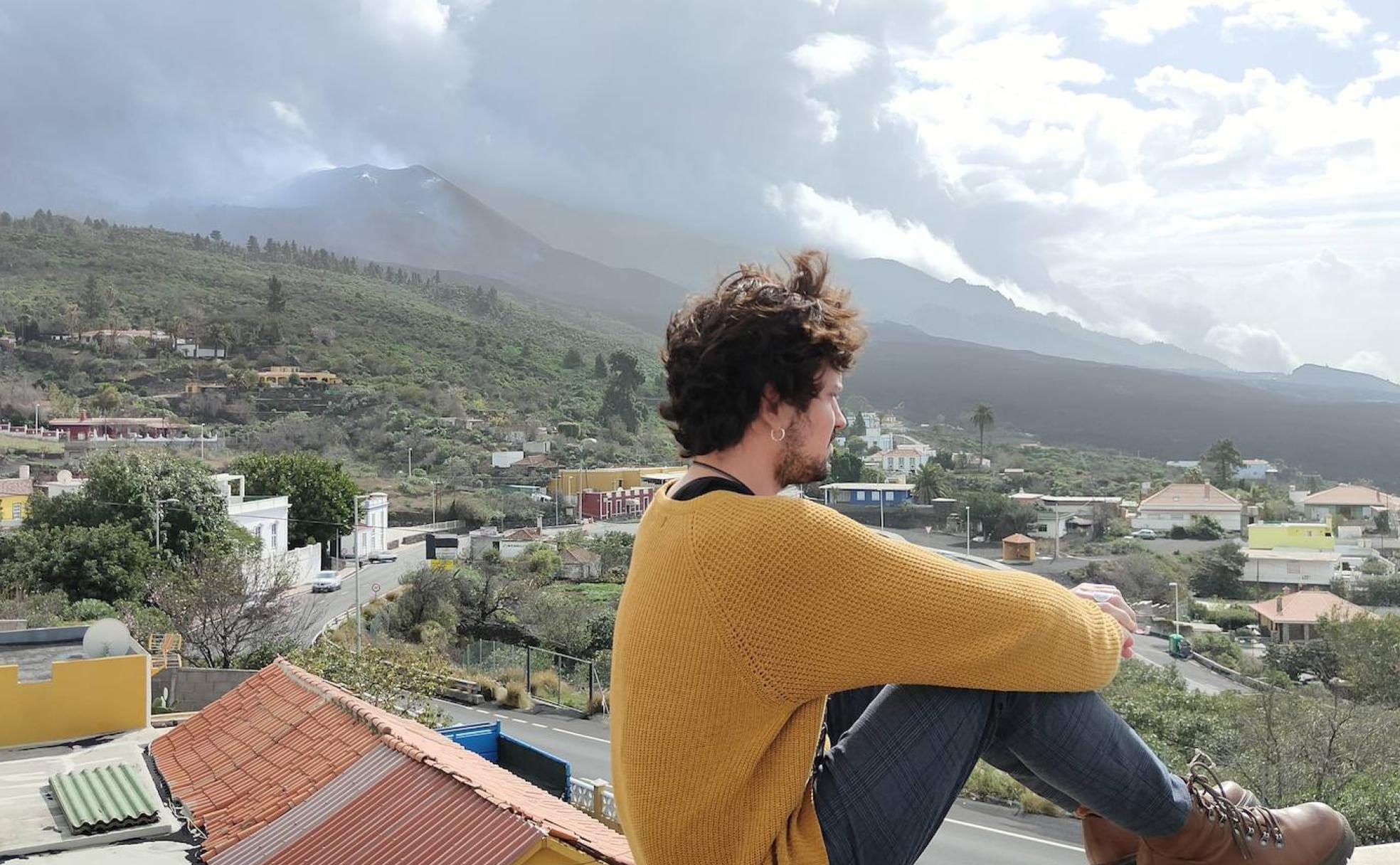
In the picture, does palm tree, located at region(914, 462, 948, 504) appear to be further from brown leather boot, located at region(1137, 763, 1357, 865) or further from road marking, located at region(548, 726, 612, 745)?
brown leather boot, located at region(1137, 763, 1357, 865)

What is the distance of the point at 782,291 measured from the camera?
124cm

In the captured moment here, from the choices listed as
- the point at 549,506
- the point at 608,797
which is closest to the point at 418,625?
the point at 608,797

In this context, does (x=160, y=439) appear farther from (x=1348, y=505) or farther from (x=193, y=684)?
(x=1348, y=505)

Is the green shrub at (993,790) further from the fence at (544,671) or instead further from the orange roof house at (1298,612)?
the orange roof house at (1298,612)

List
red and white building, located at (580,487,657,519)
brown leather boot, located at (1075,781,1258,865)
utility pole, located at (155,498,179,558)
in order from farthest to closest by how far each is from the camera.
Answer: red and white building, located at (580,487,657,519) < utility pole, located at (155,498,179,558) < brown leather boot, located at (1075,781,1258,865)

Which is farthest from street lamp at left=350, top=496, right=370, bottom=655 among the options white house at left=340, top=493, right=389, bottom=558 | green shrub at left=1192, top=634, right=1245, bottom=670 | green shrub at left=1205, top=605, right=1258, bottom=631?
green shrub at left=1205, top=605, right=1258, bottom=631

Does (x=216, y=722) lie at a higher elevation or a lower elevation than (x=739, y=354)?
lower

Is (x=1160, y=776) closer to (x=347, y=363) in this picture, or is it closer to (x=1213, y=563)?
(x=1213, y=563)

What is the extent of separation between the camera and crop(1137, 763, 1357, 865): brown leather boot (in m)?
1.31

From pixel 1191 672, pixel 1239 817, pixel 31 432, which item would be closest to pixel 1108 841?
pixel 1239 817

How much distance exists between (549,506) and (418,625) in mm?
20588

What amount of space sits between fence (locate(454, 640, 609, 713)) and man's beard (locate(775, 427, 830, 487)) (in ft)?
52.0

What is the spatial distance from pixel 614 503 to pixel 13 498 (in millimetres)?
19223

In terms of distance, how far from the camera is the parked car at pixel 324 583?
94.7ft
